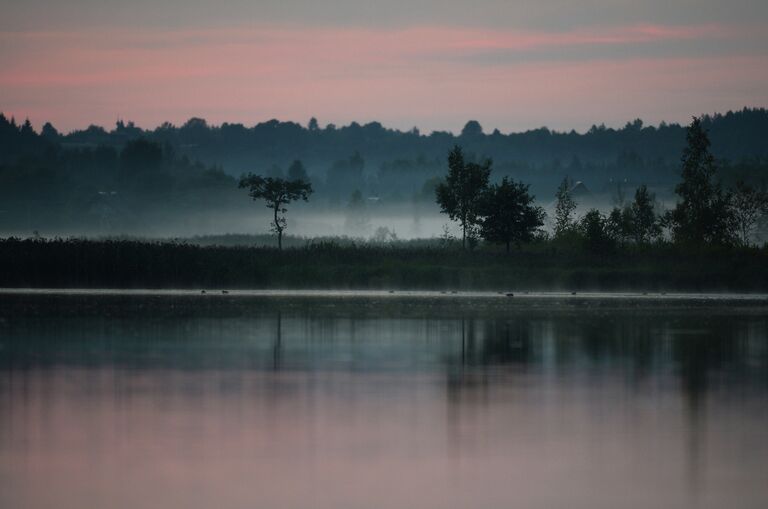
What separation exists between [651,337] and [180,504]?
26439mm

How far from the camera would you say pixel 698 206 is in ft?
275

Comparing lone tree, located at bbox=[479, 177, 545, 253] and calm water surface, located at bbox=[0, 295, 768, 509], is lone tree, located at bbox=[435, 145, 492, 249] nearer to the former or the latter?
lone tree, located at bbox=[479, 177, 545, 253]

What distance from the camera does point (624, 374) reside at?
30203 mm

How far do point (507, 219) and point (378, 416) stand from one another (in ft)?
189

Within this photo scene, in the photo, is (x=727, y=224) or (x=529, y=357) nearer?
(x=529, y=357)

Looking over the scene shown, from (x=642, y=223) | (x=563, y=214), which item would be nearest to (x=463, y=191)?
(x=642, y=223)

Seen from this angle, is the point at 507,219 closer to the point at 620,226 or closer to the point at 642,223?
the point at 620,226

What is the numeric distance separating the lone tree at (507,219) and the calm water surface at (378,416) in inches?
1437

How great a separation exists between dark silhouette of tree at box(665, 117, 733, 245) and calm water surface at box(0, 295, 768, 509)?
39561 mm

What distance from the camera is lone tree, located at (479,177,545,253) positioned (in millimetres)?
80000

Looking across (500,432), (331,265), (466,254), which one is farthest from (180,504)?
(466,254)

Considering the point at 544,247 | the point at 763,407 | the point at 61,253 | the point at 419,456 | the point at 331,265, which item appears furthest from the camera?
the point at 544,247

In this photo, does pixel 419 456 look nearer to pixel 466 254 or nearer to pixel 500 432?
pixel 500 432

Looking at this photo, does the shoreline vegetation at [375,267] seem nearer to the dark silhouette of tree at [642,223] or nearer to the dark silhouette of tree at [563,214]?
the dark silhouette of tree at [563,214]
